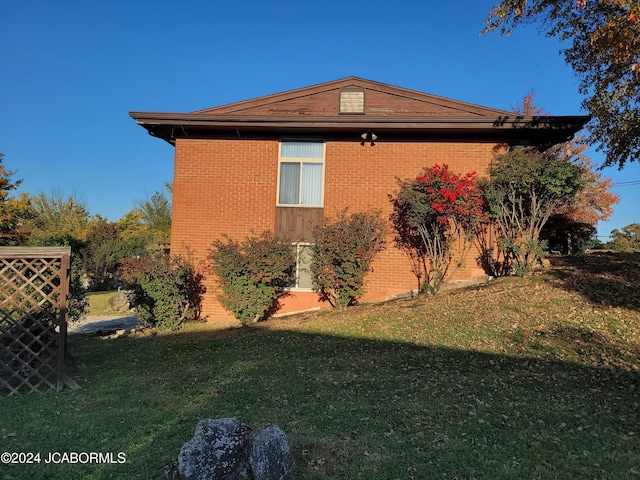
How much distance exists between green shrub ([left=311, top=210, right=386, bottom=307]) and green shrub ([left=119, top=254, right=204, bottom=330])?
9.94 ft

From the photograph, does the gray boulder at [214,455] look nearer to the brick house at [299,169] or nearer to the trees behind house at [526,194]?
the brick house at [299,169]

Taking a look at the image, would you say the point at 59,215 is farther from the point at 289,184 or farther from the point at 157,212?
the point at 289,184

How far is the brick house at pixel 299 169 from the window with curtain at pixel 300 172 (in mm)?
27

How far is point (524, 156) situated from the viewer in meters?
8.82

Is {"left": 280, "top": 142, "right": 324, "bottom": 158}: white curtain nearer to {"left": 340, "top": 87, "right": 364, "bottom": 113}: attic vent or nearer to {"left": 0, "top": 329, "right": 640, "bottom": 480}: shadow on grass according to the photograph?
{"left": 340, "top": 87, "right": 364, "bottom": 113}: attic vent

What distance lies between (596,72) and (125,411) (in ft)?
34.8

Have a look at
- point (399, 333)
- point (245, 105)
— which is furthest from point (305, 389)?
point (245, 105)

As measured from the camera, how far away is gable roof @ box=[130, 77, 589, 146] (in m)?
9.63

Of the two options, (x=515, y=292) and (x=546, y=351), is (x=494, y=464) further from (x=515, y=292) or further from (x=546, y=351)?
(x=515, y=292)

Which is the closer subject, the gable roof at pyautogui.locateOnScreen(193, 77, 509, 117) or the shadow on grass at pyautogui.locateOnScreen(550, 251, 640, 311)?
the shadow on grass at pyautogui.locateOnScreen(550, 251, 640, 311)

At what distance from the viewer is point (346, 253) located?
9.05 metres

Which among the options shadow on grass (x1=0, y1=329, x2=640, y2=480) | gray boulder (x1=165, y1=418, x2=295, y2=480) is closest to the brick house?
shadow on grass (x1=0, y1=329, x2=640, y2=480)

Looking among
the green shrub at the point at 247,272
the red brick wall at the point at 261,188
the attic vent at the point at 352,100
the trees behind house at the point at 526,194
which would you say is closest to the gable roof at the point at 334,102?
the attic vent at the point at 352,100

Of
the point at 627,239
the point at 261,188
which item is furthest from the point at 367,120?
the point at 627,239
